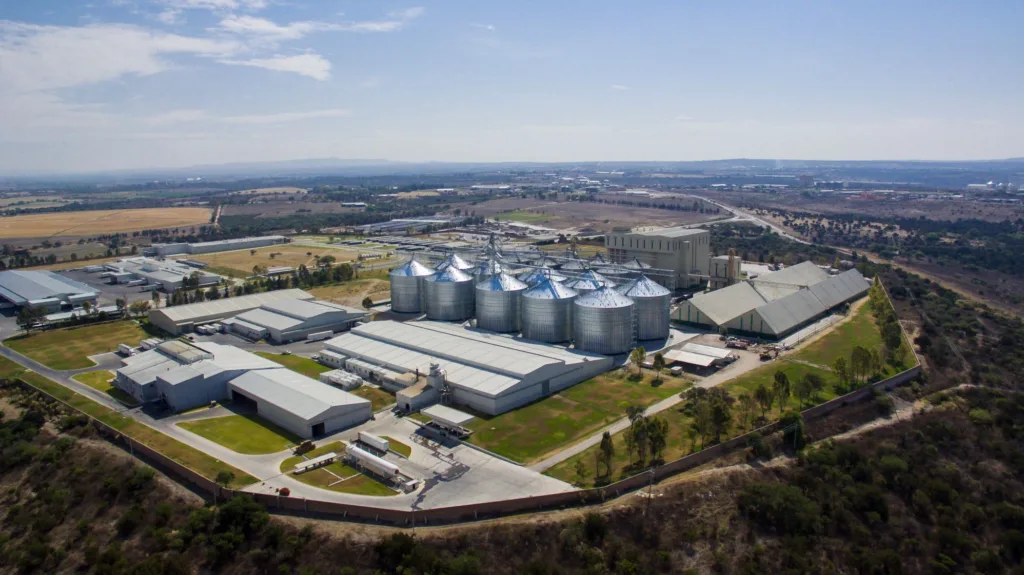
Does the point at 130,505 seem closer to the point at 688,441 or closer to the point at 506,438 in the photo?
the point at 506,438

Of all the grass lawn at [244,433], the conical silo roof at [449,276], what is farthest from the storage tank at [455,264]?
the grass lawn at [244,433]

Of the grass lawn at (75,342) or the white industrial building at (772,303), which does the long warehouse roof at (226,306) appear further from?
the white industrial building at (772,303)

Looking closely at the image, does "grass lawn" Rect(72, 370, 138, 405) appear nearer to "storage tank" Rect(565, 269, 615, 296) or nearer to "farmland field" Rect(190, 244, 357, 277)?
"storage tank" Rect(565, 269, 615, 296)

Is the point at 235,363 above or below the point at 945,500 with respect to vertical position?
above

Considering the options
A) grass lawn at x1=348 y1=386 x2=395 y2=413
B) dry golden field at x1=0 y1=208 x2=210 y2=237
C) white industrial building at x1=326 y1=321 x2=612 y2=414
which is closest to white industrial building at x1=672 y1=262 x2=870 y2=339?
white industrial building at x1=326 y1=321 x2=612 y2=414

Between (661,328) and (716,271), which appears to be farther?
(716,271)

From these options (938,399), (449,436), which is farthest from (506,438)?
(938,399)
